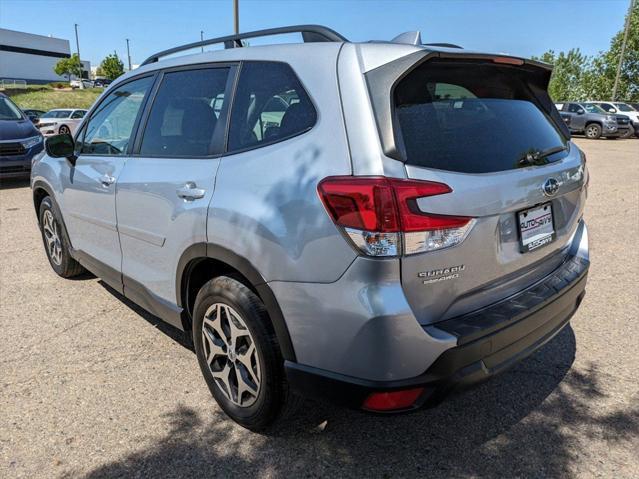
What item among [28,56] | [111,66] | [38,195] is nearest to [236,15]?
[38,195]

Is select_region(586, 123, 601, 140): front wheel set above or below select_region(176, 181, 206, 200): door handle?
below

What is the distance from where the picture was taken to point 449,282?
2.02 metres

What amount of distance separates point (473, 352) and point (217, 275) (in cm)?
139

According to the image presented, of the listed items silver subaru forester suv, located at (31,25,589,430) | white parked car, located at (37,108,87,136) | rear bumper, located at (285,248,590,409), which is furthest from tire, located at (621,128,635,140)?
rear bumper, located at (285,248,590,409)

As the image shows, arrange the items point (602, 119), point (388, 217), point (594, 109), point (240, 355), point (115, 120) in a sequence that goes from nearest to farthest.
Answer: point (388, 217) → point (240, 355) → point (115, 120) → point (602, 119) → point (594, 109)

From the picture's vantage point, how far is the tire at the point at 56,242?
4.52 metres

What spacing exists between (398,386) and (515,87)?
5.55ft

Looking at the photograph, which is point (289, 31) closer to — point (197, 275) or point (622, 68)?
point (197, 275)

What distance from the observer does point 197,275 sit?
2.82 metres

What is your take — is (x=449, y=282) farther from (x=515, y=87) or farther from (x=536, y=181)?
(x=515, y=87)

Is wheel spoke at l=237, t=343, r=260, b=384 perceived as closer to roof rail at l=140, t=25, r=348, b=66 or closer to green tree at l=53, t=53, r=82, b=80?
roof rail at l=140, t=25, r=348, b=66

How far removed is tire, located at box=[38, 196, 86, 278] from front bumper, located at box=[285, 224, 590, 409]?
10.6ft

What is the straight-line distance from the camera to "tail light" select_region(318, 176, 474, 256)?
1894 millimetres

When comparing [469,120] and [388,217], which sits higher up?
[469,120]
